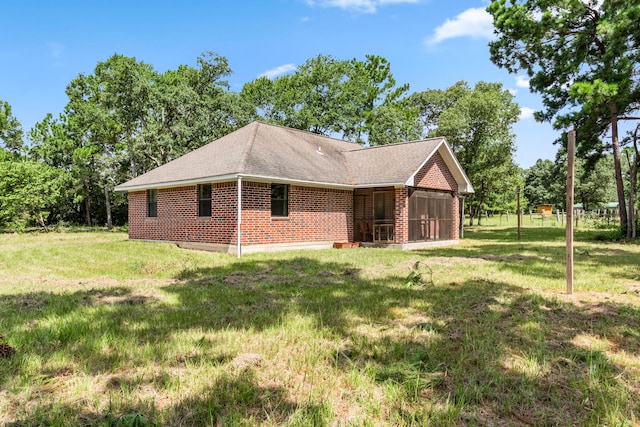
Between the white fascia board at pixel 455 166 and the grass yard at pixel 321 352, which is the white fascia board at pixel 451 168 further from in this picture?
the grass yard at pixel 321 352

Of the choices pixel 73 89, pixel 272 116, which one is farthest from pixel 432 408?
pixel 73 89

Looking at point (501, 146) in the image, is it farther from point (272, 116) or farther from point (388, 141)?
point (272, 116)

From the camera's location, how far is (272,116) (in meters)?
34.9

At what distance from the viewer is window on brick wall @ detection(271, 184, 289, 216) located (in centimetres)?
1446

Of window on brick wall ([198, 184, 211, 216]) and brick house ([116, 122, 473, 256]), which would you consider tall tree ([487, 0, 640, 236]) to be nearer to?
brick house ([116, 122, 473, 256])

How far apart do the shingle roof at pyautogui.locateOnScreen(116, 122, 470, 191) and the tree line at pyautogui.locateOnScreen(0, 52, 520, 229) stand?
1171 cm

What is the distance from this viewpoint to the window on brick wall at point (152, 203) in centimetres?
1733

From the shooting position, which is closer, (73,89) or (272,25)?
(272,25)

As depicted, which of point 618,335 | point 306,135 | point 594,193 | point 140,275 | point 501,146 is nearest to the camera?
point 618,335

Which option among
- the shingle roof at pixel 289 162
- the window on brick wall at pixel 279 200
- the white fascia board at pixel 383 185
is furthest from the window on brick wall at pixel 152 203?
the white fascia board at pixel 383 185

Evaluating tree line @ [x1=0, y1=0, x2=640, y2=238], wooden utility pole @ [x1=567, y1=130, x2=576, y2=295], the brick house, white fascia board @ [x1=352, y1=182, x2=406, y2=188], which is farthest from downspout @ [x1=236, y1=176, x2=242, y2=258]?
tree line @ [x1=0, y1=0, x2=640, y2=238]

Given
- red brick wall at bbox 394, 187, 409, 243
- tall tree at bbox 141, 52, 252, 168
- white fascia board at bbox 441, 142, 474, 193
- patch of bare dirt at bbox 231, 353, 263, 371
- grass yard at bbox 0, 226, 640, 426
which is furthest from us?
tall tree at bbox 141, 52, 252, 168

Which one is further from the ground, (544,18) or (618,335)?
(544,18)

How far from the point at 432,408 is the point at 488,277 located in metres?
6.17
